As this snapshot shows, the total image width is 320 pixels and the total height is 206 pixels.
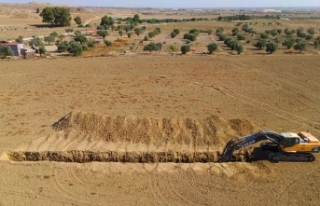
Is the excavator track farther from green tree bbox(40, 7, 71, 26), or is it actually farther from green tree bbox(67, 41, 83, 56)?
green tree bbox(40, 7, 71, 26)

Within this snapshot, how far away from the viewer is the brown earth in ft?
49.8

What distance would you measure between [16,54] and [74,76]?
705 inches

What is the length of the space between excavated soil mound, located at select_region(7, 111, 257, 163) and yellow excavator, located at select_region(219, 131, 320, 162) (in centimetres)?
102

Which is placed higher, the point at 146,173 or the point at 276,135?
the point at 276,135

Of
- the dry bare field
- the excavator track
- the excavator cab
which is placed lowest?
the dry bare field

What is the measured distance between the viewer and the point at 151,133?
64.7 ft

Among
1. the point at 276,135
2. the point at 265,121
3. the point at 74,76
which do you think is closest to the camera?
the point at 276,135

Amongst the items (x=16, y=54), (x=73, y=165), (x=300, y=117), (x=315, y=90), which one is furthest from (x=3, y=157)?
(x=16, y=54)

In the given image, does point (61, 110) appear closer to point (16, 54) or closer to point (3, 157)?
point (3, 157)

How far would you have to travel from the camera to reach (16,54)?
48156mm

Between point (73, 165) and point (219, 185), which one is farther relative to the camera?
point (73, 165)

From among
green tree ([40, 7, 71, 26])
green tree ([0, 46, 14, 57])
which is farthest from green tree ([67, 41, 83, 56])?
green tree ([40, 7, 71, 26])

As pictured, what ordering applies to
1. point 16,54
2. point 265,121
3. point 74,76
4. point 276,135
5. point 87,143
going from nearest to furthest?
1. point 276,135
2. point 87,143
3. point 265,121
4. point 74,76
5. point 16,54

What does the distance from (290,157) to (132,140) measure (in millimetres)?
8253
